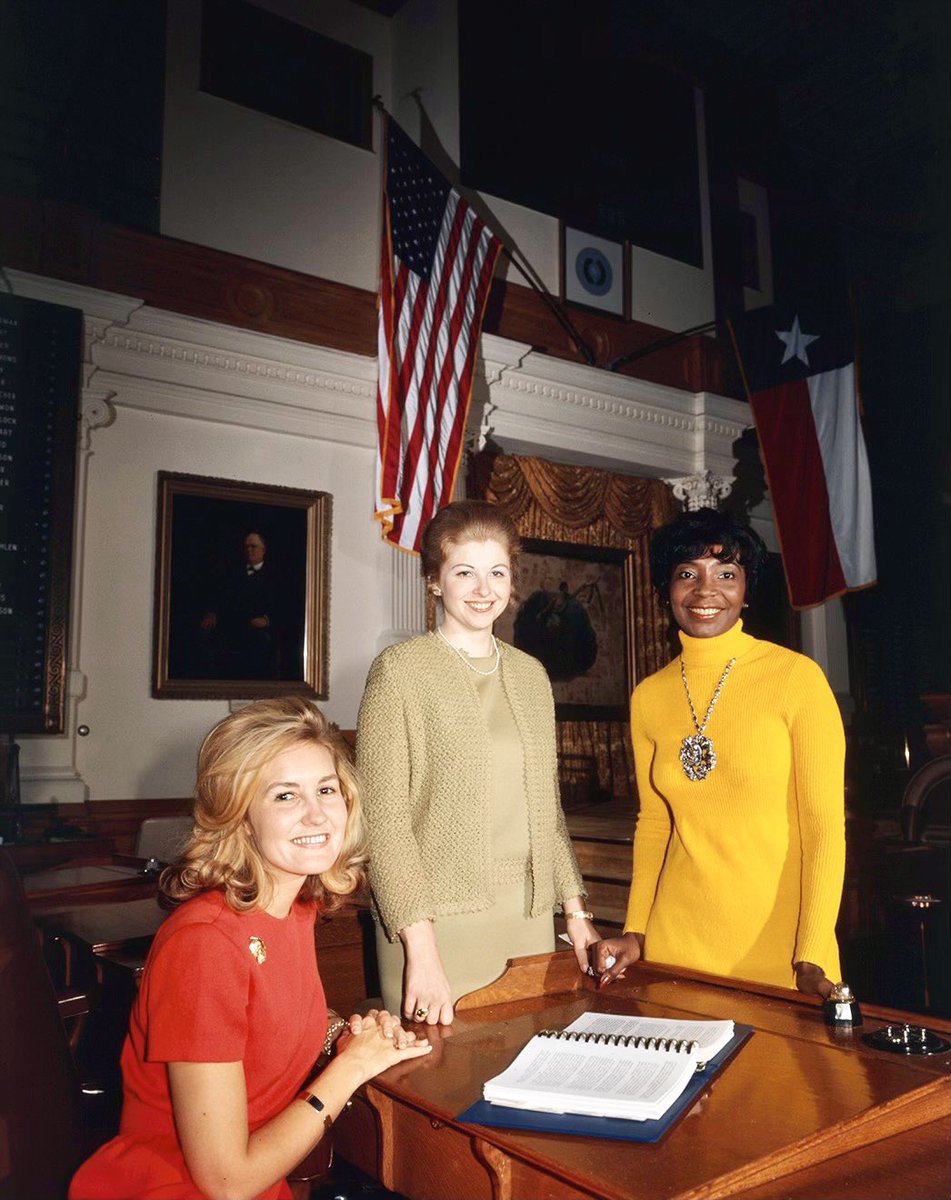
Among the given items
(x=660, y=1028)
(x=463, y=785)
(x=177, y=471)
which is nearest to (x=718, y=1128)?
(x=660, y=1028)

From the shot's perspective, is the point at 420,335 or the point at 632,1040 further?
the point at 420,335

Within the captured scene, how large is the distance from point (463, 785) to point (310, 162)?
20.3 ft

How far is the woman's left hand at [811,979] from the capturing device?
1849 mm

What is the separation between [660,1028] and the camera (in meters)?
1.62

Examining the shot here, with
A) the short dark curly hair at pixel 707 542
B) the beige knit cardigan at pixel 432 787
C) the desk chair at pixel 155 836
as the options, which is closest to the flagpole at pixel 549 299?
the desk chair at pixel 155 836

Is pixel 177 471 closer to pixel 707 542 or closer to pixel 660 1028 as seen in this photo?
pixel 707 542

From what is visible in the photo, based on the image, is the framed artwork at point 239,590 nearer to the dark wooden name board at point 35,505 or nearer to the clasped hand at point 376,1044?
the dark wooden name board at point 35,505

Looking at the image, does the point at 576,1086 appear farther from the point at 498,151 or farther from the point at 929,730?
the point at 498,151

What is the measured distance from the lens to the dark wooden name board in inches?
209

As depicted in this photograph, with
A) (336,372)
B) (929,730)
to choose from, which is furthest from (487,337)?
(929,730)

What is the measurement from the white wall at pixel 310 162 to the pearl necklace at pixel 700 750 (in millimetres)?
5510

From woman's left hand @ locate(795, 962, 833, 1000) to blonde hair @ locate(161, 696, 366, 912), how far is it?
103cm

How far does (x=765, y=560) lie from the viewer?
7.63 feet

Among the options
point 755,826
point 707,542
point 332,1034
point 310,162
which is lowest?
point 332,1034
